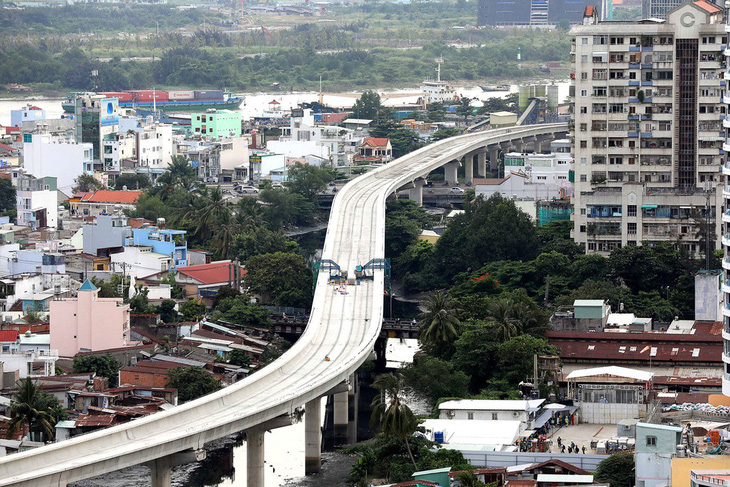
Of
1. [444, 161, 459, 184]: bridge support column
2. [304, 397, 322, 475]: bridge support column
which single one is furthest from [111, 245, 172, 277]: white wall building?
[444, 161, 459, 184]: bridge support column

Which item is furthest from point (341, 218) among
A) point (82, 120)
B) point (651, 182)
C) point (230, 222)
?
point (82, 120)

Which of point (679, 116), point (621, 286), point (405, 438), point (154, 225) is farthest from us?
point (154, 225)

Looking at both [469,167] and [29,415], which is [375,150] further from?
[29,415]

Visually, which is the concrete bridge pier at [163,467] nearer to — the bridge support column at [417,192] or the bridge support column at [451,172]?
the bridge support column at [417,192]

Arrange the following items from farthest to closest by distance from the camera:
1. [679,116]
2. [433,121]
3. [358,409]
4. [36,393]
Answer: [433,121] → [679,116] → [358,409] → [36,393]

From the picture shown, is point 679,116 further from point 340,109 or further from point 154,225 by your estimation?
point 340,109

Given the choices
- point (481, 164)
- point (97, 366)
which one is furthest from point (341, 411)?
point (481, 164)
